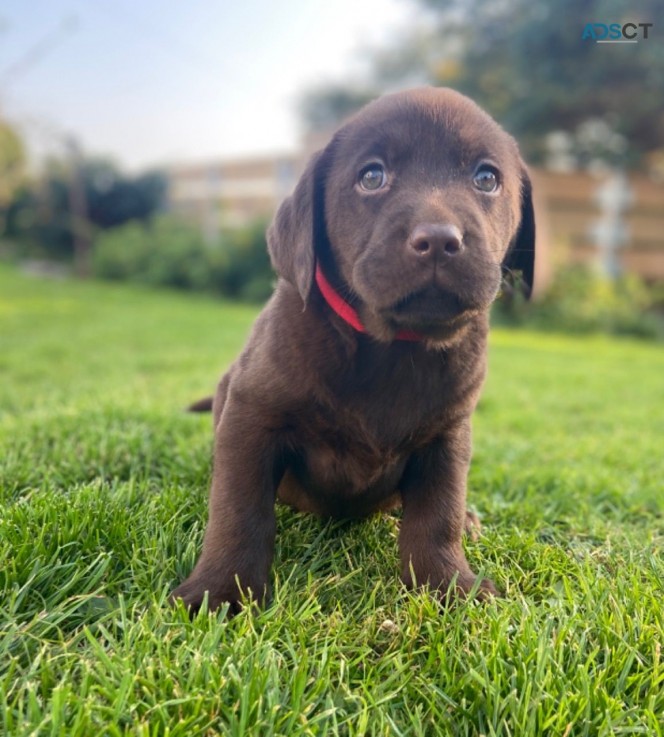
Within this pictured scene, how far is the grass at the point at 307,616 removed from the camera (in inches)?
47.6

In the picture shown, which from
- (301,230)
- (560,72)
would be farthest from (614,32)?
(301,230)

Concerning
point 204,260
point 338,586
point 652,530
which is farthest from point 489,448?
point 204,260

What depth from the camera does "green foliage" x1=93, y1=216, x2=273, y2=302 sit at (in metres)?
16.5

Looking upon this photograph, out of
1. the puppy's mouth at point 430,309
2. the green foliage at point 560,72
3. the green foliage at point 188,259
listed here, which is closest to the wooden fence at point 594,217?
the green foliage at point 560,72

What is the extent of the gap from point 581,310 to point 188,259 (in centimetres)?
1002

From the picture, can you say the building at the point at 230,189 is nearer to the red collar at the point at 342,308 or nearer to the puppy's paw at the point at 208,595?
the red collar at the point at 342,308

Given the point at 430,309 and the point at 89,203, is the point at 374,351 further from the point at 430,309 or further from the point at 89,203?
the point at 89,203

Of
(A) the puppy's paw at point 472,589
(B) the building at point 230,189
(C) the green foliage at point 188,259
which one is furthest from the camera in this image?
(B) the building at point 230,189

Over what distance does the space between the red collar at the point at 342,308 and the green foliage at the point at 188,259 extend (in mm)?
13600

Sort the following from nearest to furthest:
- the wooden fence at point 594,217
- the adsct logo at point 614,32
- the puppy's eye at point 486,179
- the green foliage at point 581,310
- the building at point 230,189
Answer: the puppy's eye at point 486,179 → the adsct logo at point 614,32 → the green foliage at point 581,310 → the wooden fence at point 594,217 → the building at point 230,189

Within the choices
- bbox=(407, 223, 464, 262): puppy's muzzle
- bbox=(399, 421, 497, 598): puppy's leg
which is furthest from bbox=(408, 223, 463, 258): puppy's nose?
bbox=(399, 421, 497, 598): puppy's leg

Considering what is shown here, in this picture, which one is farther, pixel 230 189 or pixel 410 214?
pixel 230 189

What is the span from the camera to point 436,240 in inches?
60.2

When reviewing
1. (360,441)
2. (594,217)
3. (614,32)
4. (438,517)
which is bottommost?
(438,517)
